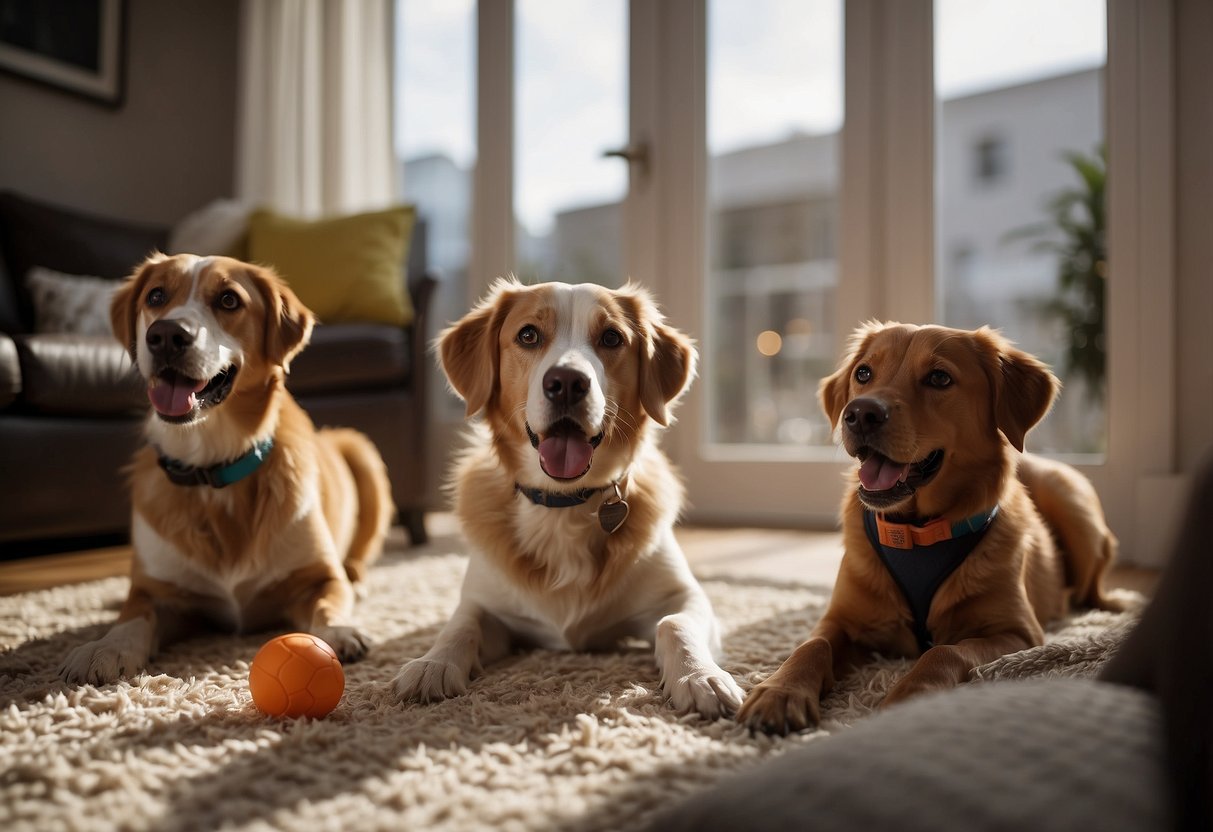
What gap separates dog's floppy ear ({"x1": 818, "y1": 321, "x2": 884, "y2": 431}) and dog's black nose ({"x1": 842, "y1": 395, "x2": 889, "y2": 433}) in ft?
0.86

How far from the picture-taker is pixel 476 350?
196 cm

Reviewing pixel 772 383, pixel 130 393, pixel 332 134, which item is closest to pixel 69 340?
pixel 130 393

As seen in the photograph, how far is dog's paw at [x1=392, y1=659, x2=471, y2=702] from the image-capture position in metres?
1.48

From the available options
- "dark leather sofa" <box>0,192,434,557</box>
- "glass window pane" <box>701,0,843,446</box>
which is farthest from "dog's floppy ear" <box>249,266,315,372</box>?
"glass window pane" <box>701,0,843,446</box>

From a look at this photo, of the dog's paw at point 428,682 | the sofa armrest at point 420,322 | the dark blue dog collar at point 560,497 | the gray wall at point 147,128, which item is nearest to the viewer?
the dog's paw at point 428,682

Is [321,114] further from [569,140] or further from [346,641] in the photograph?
[346,641]

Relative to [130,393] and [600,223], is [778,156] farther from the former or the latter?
[130,393]

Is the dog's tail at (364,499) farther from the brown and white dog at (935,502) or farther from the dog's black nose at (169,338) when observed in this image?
the brown and white dog at (935,502)

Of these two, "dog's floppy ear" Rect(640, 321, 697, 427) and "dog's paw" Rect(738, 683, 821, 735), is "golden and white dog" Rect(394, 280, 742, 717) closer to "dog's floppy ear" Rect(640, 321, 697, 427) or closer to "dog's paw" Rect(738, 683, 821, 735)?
"dog's floppy ear" Rect(640, 321, 697, 427)

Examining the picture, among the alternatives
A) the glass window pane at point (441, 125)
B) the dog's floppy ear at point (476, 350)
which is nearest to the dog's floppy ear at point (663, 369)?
A: the dog's floppy ear at point (476, 350)

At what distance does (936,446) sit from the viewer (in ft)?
5.41

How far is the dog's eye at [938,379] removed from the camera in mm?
1679

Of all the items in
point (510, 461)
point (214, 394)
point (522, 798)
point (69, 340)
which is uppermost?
point (69, 340)

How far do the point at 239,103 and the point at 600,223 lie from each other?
259 centimetres
